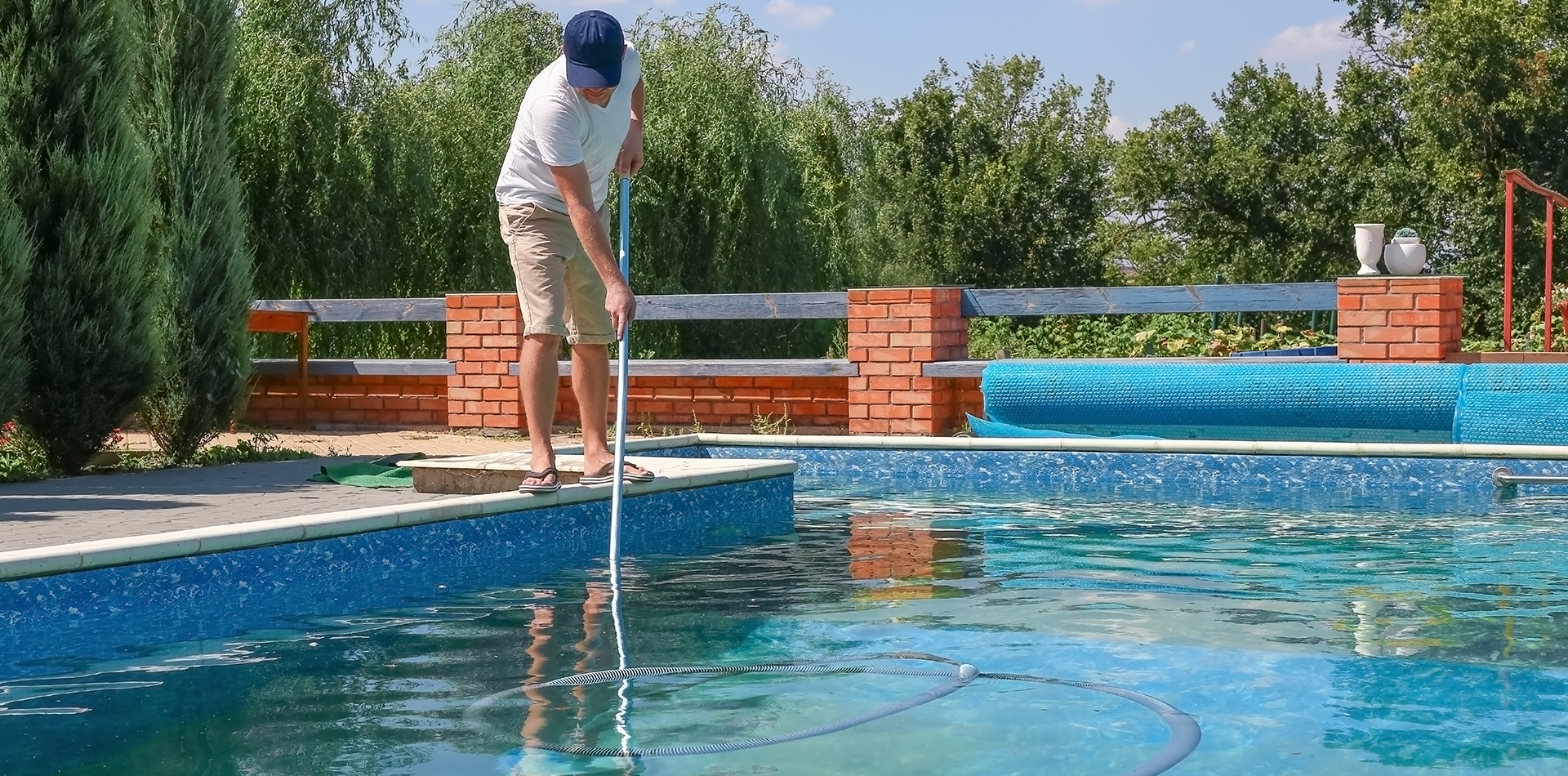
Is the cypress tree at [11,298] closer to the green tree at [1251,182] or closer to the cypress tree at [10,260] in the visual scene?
the cypress tree at [10,260]

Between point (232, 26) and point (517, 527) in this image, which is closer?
point (517, 527)

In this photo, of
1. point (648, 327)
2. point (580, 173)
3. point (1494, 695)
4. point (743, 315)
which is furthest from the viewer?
point (648, 327)

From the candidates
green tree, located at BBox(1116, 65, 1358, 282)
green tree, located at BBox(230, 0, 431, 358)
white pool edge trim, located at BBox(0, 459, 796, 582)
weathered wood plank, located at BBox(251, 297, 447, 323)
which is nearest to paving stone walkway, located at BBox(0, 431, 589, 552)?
white pool edge trim, located at BBox(0, 459, 796, 582)

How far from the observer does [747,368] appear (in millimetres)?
10891

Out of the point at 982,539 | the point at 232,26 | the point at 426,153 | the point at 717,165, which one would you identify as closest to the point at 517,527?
the point at 982,539

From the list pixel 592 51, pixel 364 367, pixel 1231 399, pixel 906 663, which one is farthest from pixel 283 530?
pixel 364 367

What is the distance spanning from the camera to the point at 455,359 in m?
11.5

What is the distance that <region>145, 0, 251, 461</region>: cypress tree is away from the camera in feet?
28.6

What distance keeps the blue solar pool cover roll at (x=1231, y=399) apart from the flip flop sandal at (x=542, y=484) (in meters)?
4.27

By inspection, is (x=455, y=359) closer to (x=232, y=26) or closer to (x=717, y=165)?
(x=232, y=26)

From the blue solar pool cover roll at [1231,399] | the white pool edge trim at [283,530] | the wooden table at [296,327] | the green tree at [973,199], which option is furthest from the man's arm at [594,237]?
the green tree at [973,199]

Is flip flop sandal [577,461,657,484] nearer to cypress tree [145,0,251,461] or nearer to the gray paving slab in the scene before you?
the gray paving slab

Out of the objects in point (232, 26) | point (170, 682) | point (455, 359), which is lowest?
point (170, 682)

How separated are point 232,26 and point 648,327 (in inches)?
386
